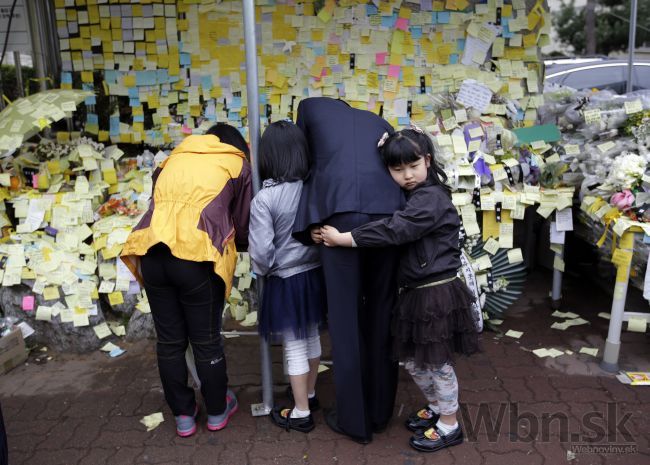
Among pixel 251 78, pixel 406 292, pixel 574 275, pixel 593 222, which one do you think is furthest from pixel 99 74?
pixel 574 275

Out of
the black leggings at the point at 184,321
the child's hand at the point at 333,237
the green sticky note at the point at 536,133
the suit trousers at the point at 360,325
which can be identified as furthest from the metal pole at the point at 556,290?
the black leggings at the point at 184,321

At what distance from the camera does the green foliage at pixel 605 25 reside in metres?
16.7

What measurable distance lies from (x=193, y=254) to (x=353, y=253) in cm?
69

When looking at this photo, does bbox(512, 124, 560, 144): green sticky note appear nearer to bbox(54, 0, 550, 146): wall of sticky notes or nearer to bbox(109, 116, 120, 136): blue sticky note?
bbox(54, 0, 550, 146): wall of sticky notes

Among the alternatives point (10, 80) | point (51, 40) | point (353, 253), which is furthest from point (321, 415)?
point (10, 80)

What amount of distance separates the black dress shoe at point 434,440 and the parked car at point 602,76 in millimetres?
5565

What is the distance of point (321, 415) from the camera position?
113 inches

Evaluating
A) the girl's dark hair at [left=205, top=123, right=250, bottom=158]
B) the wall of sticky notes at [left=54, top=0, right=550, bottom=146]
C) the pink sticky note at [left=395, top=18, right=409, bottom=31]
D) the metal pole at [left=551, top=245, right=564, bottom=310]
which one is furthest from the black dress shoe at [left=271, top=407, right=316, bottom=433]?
the pink sticky note at [left=395, top=18, right=409, bottom=31]

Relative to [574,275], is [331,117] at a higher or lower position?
higher

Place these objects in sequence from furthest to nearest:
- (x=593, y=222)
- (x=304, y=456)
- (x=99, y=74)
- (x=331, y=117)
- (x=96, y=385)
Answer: (x=99, y=74) → (x=593, y=222) → (x=96, y=385) → (x=304, y=456) → (x=331, y=117)

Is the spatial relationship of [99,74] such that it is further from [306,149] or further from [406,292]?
[406,292]

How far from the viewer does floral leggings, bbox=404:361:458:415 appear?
245cm

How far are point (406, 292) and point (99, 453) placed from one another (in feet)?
5.44

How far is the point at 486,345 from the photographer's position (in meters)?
3.59
